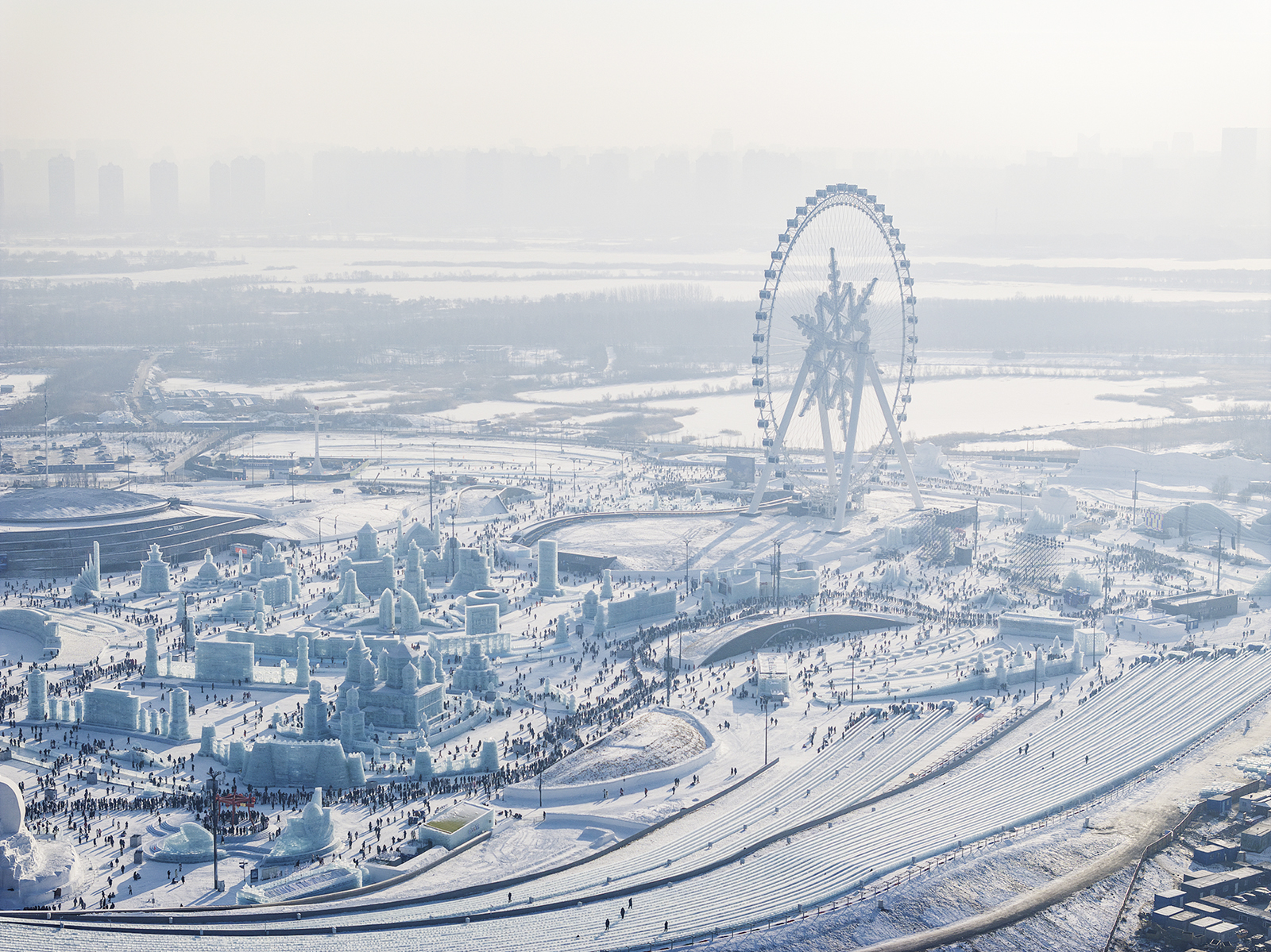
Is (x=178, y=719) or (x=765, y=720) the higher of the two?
(x=178, y=719)

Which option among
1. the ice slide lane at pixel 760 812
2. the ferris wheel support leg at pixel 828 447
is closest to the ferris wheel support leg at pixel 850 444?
the ferris wheel support leg at pixel 828 447

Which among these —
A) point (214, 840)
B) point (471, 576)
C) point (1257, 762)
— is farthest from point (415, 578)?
point (1257, 762)

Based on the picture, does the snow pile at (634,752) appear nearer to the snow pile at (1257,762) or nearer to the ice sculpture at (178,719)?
the ice sculpture at (178,719)

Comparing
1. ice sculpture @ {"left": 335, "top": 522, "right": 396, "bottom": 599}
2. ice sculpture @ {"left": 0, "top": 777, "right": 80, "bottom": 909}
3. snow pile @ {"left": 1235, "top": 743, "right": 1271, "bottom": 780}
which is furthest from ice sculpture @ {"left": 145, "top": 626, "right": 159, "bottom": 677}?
snow pile @ {"left": 1235, "top": 743, "right": 1271, "bottom": 780}

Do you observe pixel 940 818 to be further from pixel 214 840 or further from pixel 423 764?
pixel 214 840

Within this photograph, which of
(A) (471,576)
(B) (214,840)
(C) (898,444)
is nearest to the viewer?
(B) (214,840)

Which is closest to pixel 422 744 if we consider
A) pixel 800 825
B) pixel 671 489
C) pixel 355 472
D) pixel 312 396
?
pixel 800 825

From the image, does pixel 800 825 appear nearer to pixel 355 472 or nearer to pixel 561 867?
pixel 561 867
